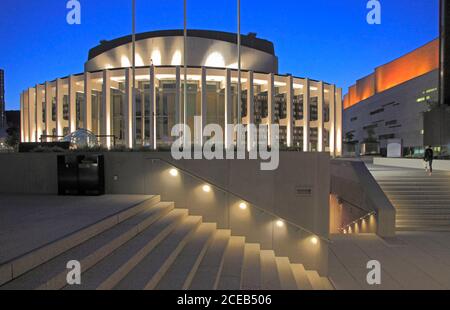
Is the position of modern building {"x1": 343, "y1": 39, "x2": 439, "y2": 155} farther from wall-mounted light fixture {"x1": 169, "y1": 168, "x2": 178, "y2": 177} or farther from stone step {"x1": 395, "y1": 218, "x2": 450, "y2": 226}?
wall-mounted light fixture {"x1": 169, "y1": 168, "x2": 178, "y2": 177}

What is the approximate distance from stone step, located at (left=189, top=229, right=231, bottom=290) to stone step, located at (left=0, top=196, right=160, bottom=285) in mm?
1988

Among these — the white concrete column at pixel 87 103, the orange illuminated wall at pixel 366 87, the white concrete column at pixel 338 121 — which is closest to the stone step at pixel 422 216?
the white concrete column at pixel 338 121

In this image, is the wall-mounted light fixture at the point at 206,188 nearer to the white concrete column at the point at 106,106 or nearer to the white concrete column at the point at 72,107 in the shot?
the white concrete column at the point at 106,106

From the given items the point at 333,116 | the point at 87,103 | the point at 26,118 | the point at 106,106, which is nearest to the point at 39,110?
the point at 26,118

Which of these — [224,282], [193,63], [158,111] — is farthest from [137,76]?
[224,282]

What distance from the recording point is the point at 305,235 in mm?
8031

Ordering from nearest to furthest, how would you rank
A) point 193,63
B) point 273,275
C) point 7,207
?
1. point 273,275
2. point 7,207
3. point 193,63

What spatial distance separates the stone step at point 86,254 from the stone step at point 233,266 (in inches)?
75.9

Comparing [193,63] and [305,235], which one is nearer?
[305,235]

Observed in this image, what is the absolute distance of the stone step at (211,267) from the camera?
15.3ft

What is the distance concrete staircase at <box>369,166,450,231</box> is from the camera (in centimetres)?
1145

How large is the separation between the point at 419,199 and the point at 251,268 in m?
10.9
